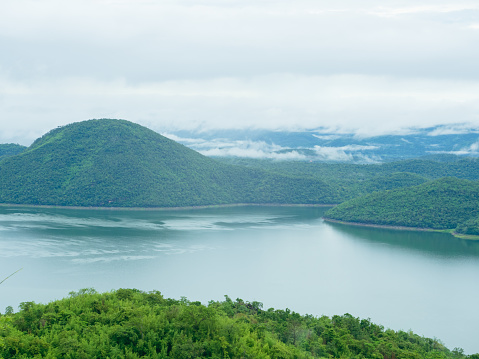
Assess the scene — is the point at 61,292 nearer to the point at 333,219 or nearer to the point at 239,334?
the point at 239,334

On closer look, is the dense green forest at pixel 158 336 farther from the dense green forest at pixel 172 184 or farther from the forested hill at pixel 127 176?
the forested hill at pixel 127 176

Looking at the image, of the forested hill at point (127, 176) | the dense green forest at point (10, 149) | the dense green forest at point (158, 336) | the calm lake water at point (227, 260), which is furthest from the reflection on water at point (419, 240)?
the dense green forest at point (10, 149)

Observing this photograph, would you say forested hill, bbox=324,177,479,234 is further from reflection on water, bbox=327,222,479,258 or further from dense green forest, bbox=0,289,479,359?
dense green forest, bbox=0,289,479,359

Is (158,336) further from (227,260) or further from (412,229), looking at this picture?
(412,229)

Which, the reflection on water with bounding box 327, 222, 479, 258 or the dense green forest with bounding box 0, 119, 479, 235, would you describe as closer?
the reflection on water with bounding box 327, 222, 479, 258

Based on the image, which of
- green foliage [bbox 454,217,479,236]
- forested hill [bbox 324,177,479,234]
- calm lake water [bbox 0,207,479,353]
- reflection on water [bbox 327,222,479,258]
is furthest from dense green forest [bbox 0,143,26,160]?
green foliage [bbox 454,217,479,236]

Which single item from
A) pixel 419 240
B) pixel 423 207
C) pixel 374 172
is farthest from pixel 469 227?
pixel 374 172
